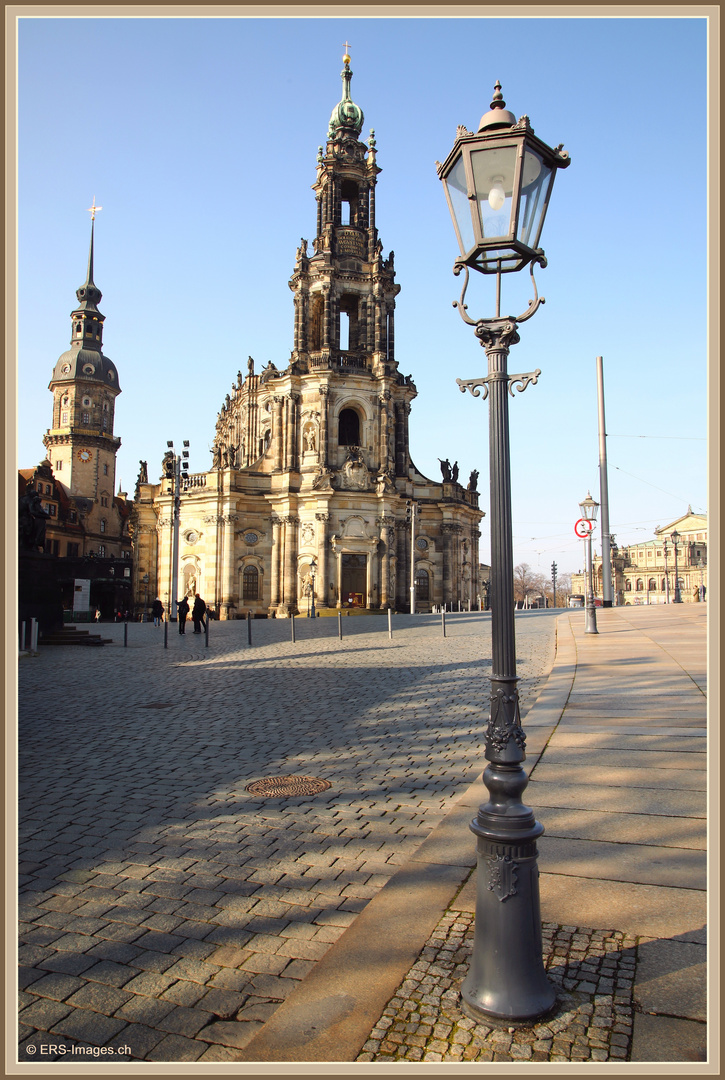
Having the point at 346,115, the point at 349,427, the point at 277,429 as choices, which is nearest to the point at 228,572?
the point at 277,429

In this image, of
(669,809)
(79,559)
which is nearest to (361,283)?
(79,559)

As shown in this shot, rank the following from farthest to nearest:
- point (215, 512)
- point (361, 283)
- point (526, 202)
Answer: point (361, 283), point (215, 512), point (526, 202)

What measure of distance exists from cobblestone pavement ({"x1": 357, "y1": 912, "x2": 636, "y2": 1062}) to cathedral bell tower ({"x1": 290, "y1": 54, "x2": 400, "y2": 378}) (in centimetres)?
5214

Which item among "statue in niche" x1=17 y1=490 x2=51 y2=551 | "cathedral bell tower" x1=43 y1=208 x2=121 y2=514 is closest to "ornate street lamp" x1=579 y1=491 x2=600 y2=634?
"statue in niche" x1=17 y1=490 x2=51 y2=551

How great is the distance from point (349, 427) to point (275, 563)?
1295 centimetres

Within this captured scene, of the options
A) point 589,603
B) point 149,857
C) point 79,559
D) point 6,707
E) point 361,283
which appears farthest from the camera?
point 79,559

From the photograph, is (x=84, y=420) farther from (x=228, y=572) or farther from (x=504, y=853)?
(x=504, y=853)

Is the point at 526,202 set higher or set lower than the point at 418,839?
higher

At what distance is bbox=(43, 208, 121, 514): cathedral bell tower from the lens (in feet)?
276

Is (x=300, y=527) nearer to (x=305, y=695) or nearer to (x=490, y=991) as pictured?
(x=305, y=695)

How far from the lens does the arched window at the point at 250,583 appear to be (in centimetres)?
5200

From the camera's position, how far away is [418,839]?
546 centimetres

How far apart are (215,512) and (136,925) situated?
49268 millimetres

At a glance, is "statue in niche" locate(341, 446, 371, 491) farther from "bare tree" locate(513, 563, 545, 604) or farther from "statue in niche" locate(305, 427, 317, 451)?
"bare tree" locate(513, 563, 545, 604)
